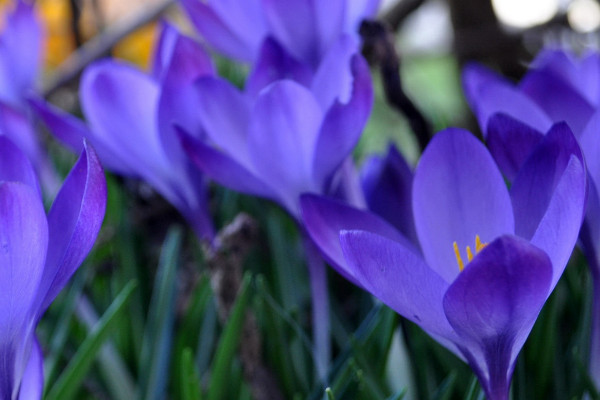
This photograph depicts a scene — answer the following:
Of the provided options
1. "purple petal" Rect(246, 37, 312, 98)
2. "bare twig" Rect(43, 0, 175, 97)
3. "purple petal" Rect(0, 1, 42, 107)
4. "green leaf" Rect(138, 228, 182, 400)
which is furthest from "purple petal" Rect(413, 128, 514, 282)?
"bare twig" Rect(43, 0, 175, 97)

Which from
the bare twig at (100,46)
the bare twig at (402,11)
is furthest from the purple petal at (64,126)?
the bare twig at (402,11)

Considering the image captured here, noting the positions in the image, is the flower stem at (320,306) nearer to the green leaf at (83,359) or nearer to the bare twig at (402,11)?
the green leaf at (83,359)

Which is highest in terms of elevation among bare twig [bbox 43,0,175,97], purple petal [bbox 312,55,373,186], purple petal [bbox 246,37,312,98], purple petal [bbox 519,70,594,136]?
bare twig [bbox 43,0,175,97]

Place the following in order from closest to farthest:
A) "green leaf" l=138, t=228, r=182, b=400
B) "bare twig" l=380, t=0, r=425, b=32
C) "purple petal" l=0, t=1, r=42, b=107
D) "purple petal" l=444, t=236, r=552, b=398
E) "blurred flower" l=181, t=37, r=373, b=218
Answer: "purple petal" l=444, t=236, r=552, b=398 < "blurred flower" l=181, t=37, r=373, b=218 < "green leaf" l=138, t=228, r=182, b=400 < "purple petal" l=0, t=1, r=42, b=107 < "bare twig" l=380, t=0, r=425, b=32

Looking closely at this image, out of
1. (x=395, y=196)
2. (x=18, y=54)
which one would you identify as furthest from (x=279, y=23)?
(x=18, y=54)

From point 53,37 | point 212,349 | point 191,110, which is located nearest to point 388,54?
point 191,110

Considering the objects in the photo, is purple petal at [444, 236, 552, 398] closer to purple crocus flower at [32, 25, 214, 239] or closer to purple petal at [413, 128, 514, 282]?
purple petal at [413, 128, 514, 282]
